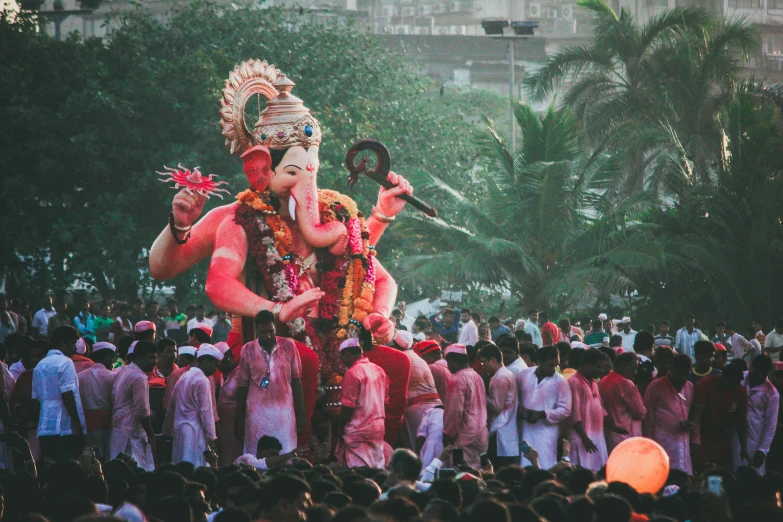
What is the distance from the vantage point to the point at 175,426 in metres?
10.7

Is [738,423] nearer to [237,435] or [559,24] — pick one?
[237,435]

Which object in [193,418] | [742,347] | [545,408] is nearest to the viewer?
[193,418]

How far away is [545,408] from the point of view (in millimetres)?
11188

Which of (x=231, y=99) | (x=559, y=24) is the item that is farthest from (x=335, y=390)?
(x=559, y=24)

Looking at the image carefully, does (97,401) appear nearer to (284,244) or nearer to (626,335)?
(284,244)

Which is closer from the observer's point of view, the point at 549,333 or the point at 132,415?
the point at 132,415

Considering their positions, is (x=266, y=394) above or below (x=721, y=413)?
above

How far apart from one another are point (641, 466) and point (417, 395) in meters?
4.47

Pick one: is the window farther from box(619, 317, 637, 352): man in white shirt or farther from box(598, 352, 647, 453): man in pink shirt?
box(598, 352, 647, 453): man in pink shirt

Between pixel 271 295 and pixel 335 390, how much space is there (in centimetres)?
103

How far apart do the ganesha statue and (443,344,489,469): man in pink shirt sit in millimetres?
1028

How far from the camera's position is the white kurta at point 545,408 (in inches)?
433

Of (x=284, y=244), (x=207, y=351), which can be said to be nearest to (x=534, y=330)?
(x=284, y=244)

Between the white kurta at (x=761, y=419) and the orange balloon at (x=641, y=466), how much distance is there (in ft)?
14.8
